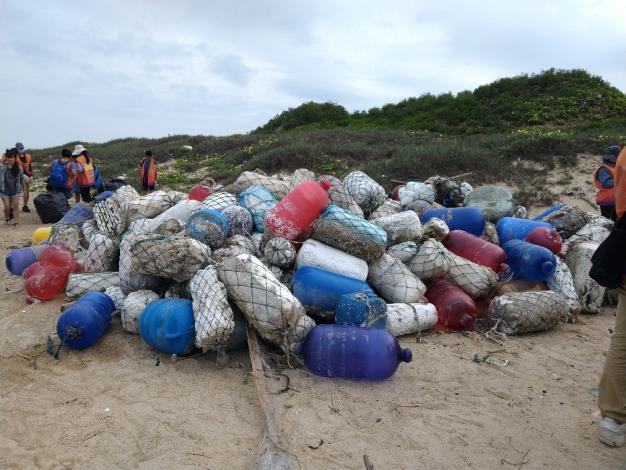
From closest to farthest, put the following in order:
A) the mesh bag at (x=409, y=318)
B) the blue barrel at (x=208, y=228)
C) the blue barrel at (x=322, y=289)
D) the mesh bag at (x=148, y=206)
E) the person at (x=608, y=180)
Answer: the blue barrel at (x=322, y=289) < the mesh bag at (x=409, y=318) < the blue barrel at (x=208, y=228) < the mesh bag at (x=148, y=206) < the person at (x=608, y=180)

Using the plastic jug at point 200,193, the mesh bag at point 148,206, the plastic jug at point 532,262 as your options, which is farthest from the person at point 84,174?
the plastic jug at point 532,262

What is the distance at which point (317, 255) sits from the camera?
4266 millimetres

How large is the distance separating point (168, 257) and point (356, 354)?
1.70 m

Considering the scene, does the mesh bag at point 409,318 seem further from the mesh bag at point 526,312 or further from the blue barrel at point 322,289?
the mesh bag at point 526,312

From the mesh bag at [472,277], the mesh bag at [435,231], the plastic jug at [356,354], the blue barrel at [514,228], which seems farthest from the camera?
the blue barrel at [514,228]

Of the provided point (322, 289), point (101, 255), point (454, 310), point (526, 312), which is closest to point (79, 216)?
point (101, 255)

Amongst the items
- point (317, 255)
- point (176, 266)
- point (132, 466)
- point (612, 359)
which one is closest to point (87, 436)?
point (132, 466)

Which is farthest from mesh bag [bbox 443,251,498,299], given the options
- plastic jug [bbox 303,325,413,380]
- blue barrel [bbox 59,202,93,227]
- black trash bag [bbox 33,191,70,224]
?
black trash bag [bbox 33,191,70,224]

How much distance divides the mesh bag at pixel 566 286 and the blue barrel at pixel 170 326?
3524mm

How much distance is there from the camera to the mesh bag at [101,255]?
5008mm

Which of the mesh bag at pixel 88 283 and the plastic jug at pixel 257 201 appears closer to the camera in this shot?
the mesh bag at pixel 88 283

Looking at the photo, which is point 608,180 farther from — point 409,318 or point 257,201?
point 257,201

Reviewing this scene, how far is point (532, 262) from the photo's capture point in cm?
487

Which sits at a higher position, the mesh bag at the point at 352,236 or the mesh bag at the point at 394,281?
the mesh bag at the point at 352,236
